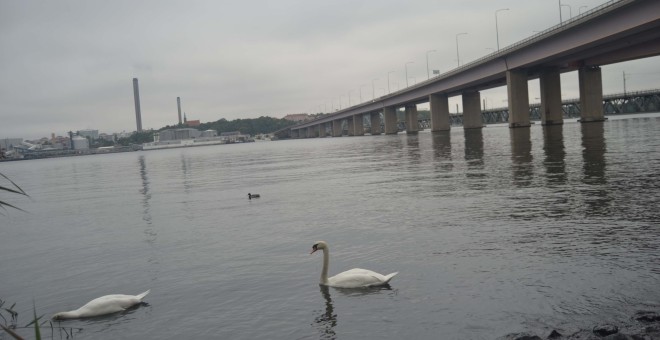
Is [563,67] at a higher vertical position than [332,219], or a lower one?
higher

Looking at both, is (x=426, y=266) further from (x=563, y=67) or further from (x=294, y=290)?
(x=563, y=67)

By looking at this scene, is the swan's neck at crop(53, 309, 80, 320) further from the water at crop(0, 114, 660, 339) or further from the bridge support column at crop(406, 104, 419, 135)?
the bridge support column at crop(406, 104, 419, 135)

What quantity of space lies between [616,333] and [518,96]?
91.3m

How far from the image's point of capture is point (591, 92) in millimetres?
96250

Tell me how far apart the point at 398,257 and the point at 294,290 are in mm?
2912

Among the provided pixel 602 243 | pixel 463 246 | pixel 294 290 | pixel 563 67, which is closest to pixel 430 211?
pixel 463 246

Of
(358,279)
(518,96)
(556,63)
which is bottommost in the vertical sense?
(358,279)

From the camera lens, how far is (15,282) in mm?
13328

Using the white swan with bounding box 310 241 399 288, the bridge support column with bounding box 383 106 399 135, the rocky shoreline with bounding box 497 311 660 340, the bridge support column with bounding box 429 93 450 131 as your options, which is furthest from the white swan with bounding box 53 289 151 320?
the bridge support column with bounding box 383 106 399 135

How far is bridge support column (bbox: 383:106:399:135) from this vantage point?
17400cm

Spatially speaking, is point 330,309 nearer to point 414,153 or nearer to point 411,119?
point 414,153

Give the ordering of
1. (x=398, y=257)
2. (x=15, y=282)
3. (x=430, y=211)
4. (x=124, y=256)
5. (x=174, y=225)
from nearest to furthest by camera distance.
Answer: (x=398, y=257), (x=15, y=282), (x=124, y=256), (x=430, y=211), (x=174, y=225)

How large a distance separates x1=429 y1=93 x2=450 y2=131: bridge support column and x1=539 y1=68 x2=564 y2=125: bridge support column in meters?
36.6

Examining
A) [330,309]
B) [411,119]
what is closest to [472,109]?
[411,119]
